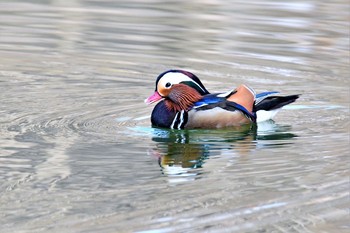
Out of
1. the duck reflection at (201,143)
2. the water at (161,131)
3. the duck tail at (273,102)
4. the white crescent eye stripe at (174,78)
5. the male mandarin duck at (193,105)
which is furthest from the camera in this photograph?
the duck tail at (273,102)

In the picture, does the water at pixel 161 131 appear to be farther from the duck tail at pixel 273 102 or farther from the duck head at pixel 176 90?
Result: the duck head at pixel 176 90

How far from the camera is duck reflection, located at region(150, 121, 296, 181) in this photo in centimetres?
813

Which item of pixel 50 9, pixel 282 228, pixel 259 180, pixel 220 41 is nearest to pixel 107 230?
pixel 282 228

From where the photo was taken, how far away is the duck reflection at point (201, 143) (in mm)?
8133

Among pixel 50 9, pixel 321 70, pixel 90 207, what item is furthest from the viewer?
pixel 50 9

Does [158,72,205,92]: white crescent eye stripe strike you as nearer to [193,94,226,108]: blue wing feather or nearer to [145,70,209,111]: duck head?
[145,70,209,111]: duck head

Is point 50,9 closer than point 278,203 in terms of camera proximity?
No

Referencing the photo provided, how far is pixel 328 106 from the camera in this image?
1033 centimetres

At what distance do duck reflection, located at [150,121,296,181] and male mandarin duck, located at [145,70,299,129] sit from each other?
0.25 feet

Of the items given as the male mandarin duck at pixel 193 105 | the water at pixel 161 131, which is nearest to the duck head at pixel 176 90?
the male mandarin duck at pixel 193 105

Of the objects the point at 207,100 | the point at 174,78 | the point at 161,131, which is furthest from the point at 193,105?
the point at 161,131

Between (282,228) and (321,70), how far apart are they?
5.99 metres

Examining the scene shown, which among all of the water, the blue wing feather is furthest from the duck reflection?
the blue wing feather

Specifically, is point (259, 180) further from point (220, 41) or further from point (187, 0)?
point (187, 0)
